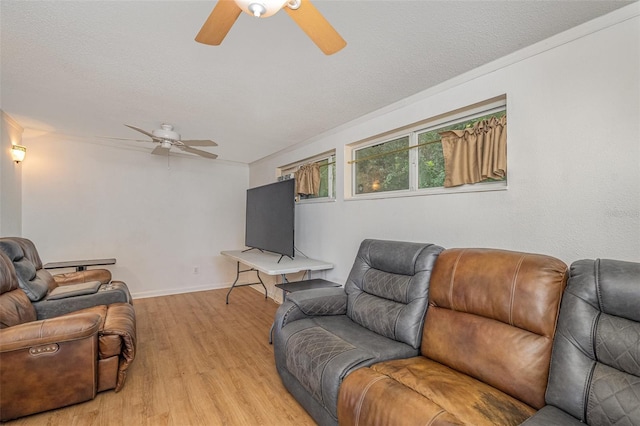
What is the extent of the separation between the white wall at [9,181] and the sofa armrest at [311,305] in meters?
3.23

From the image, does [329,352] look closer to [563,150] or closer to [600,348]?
[600,348]

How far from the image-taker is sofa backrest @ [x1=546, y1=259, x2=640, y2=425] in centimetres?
110

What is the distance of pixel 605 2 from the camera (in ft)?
4.69

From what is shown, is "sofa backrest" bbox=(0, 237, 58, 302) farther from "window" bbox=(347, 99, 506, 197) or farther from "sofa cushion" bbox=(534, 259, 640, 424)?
"sofa cushion" bbox=(534, 259, 640, 424)

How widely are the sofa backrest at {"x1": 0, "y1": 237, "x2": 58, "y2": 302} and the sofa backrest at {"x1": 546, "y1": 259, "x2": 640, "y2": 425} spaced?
3.55 m

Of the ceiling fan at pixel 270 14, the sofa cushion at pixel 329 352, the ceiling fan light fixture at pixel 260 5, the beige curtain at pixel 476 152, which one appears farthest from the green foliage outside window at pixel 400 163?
the ceiling fan light fixture at pixel 260 5

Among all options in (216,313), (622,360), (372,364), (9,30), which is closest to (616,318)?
(622,360)

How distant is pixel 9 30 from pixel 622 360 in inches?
135

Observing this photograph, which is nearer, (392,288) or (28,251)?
(392,288)

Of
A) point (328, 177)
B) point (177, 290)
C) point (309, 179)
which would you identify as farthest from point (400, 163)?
point (177, 290)

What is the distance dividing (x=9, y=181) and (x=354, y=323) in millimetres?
4139

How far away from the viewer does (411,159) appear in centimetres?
270

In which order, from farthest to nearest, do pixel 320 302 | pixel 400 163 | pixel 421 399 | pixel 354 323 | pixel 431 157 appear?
Answer: 1. pixel 400 163
2. pixel 431 157
3. pixel 320 302
4. pixel 354 323
5. pixel 421 399

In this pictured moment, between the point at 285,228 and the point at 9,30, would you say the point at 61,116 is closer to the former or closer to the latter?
the point at 9,30
